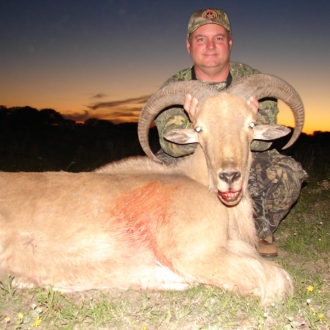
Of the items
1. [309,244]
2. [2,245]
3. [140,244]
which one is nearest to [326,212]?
[309,244]

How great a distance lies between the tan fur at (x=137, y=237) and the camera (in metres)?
4.23

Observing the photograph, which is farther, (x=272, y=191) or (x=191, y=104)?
(x=272, y=191)

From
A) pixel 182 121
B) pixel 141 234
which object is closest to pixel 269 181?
pixel 182 121

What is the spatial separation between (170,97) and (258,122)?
1658 mm

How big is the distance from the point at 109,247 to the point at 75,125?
4470 centimetres

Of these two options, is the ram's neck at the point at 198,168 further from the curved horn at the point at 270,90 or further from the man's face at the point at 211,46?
the man's face at the point at 211,46

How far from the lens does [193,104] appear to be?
5020mm

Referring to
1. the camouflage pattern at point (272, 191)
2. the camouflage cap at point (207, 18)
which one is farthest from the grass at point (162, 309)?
the camouflage cap at point (207, 18)

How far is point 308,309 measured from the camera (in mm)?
3906

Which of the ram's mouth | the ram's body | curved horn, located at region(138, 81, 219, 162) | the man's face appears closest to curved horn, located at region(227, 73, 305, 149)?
curved horn, located at region(138, 81, 219, 162)

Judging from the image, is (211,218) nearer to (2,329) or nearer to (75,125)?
(2,329)

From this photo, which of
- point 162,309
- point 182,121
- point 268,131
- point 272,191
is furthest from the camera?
point 182,121

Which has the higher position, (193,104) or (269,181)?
(193,104)

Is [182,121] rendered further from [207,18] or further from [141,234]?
[141,234]
